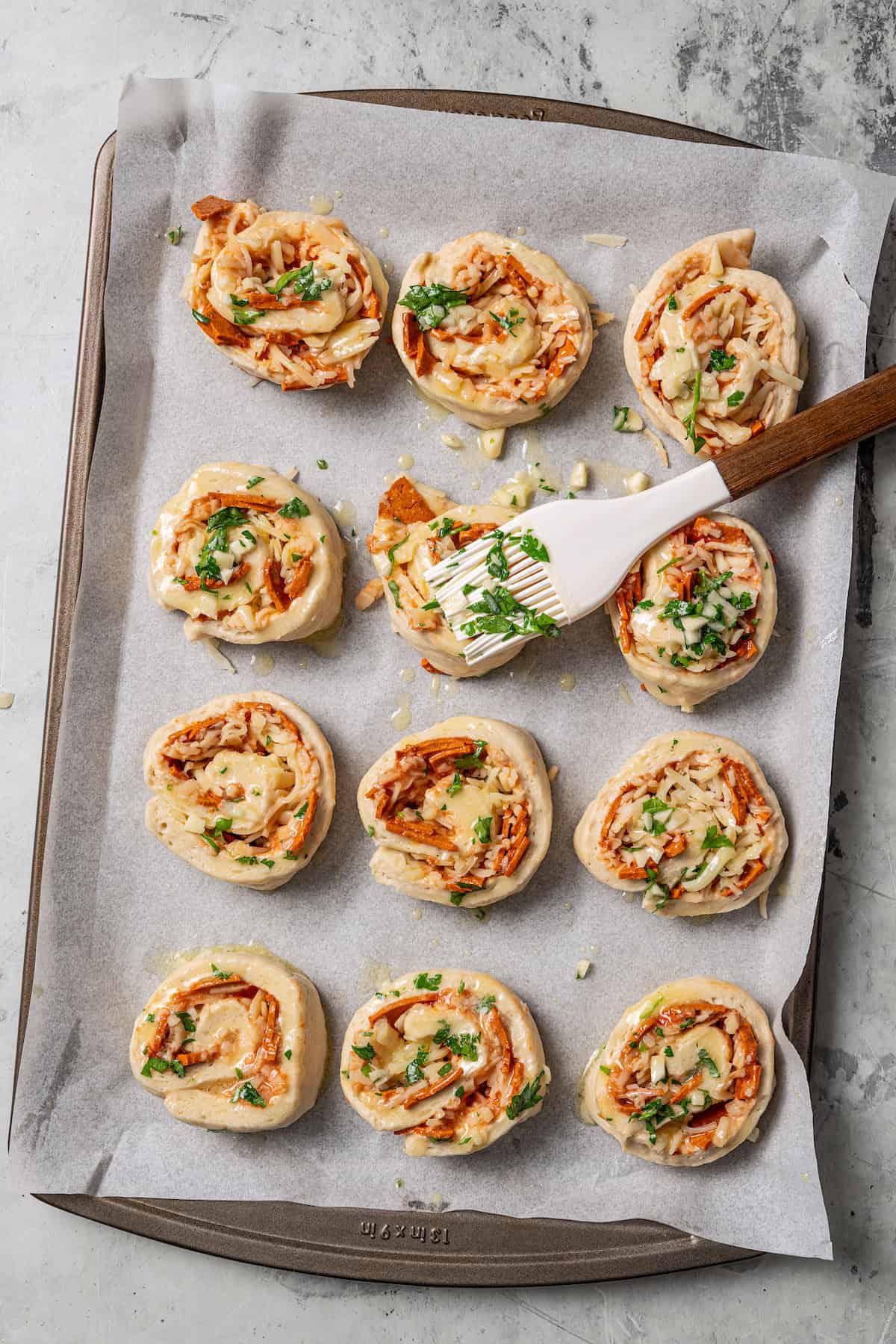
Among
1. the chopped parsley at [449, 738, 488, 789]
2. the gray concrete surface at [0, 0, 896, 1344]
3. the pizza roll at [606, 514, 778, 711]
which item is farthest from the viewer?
the gray concrete surface at [0, 0, 896, 1344]

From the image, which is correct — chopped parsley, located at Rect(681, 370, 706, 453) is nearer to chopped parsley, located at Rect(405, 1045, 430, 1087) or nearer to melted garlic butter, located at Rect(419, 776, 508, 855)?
melted garlic butter, located at Rect(419, 776, 508, 855)

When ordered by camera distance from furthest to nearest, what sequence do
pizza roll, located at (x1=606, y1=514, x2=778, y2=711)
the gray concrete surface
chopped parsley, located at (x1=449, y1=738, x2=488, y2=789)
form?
1. the gray concrete surface
2. chopped parsley, located at (x1=449, y1=738, x2=488, y2=789)
3. pizza roll, located at (x1=606, y1=514, x2=778, y2=711)

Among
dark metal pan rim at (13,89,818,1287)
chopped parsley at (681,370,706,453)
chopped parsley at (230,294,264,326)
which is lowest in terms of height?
dark metal pan rim at (13,89,818,1287)

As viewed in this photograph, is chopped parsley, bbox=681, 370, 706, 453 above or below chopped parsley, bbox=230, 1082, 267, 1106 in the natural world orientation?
above

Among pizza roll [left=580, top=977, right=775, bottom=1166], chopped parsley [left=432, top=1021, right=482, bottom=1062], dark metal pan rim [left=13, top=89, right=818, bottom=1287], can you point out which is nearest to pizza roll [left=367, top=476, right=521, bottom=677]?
dark metal pan rim [left=13, top=89, right=818, bottom=1287]

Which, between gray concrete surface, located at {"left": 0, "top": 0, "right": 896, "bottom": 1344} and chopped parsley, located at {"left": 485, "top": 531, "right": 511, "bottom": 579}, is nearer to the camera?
chopped parsley, located at {"left": 485, "top": 531, "right": 511, "bottom": 579}

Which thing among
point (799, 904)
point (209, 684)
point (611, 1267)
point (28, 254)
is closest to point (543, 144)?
point (28, 254)
